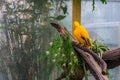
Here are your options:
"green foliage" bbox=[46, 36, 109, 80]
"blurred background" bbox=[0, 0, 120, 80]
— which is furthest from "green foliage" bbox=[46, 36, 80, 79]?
"blurred background" bbox=[0, 0, 120, 80]

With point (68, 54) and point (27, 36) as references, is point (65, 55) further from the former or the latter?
point (27, 36)

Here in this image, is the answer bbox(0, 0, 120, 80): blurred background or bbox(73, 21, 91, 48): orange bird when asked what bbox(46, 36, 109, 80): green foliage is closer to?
bbox(73, 21, 91, 48): orange bird

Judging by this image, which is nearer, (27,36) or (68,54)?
(68,54)

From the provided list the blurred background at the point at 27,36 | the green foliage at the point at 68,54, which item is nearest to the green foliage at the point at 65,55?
the green foliage at the point at 68,54

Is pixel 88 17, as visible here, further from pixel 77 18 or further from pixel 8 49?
pixel 8 49

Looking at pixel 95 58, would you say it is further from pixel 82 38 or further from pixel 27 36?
pixel 27 36

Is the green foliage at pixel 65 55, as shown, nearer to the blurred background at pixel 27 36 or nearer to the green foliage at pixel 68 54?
the green foliage at pixel 68 54

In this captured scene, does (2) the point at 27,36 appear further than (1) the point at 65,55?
Yes

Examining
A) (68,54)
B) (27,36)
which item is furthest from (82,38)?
(27,36)

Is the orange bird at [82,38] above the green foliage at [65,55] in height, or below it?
above

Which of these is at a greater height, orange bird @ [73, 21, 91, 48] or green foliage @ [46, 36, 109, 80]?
orange bird @ [73, 21, 91, 48]

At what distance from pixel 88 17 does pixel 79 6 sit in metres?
0.08

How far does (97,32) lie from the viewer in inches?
56.2

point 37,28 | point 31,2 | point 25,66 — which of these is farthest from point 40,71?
point 31,2
